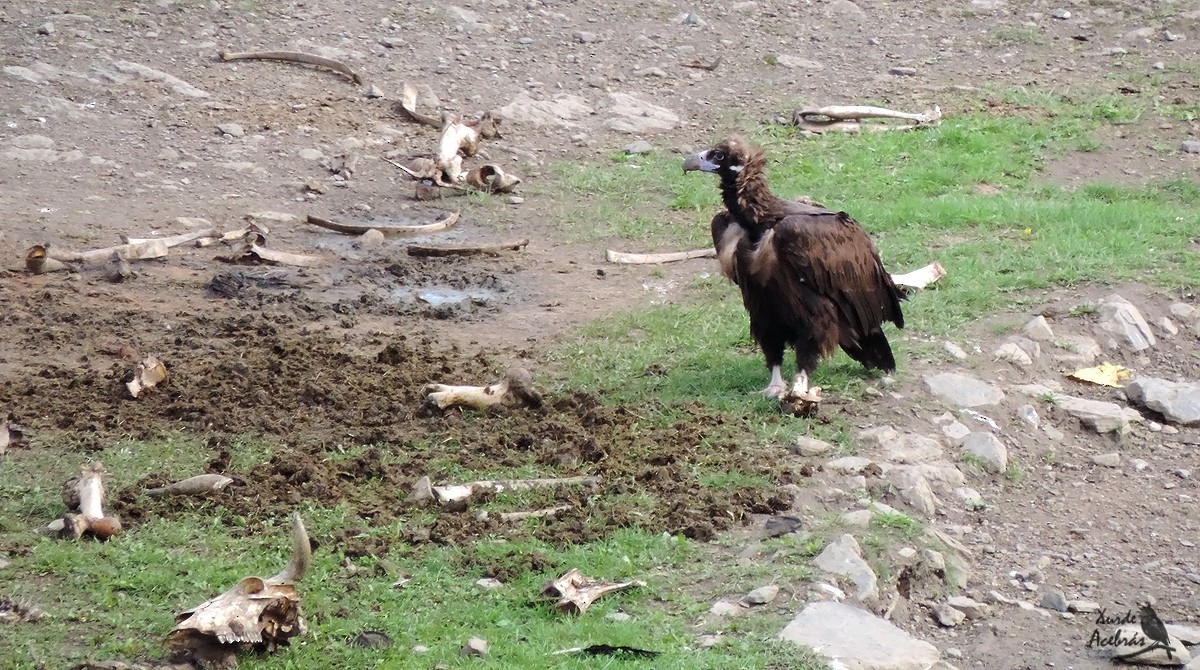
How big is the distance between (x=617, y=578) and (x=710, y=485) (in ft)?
3.11

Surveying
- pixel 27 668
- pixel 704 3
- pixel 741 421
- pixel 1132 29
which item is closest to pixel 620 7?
pixel 704 3

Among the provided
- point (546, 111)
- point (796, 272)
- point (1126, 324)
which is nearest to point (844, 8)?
point (546, 111)

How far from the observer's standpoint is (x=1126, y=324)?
806 centimetres

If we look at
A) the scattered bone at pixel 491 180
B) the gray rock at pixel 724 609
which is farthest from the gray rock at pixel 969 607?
the scattered bone at pixel 491 180

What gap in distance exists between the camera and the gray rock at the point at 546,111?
41.9ft

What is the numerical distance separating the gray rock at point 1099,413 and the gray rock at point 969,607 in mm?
2049

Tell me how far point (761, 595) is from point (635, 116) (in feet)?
28.5

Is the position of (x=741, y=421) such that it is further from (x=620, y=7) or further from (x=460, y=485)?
(x=620, y=7)

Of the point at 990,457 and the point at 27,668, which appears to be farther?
the point at 990,457

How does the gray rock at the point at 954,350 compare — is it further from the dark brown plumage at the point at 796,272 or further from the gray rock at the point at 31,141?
the gray rock at the point at 31,141

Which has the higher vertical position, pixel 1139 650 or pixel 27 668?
pixel 1139 650

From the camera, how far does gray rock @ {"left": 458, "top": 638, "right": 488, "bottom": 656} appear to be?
4691 millimetres

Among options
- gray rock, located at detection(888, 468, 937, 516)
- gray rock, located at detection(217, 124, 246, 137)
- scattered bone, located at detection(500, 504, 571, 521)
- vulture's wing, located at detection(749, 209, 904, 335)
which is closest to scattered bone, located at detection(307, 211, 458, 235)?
gray rock, located at detection(217, 124, 246, 137)

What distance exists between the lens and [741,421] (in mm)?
6711
